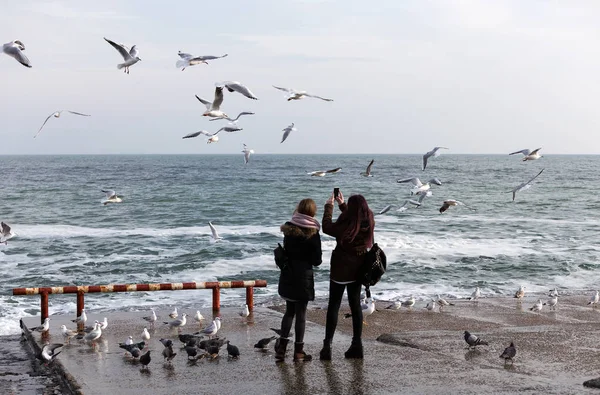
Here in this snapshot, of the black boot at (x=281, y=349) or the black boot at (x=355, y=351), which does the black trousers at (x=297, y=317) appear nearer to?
the black boot at (x=281, y=349)

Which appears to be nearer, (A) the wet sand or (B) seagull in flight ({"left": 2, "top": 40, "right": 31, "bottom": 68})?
(A) the wet sand

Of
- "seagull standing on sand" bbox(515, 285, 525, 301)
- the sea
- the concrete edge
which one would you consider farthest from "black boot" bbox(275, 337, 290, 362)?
"seagull standing on sand" bbox(515, 285, 525, 301)

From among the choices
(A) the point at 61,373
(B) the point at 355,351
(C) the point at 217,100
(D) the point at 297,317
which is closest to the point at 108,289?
(A) the point at 61,373

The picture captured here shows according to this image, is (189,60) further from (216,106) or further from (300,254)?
(300,254)

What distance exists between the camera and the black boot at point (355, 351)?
7430 millimetres

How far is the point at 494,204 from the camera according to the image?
1631 inches

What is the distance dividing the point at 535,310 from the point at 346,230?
6440 mm

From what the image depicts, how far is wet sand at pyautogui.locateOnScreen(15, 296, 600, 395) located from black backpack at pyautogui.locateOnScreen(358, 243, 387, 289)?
2.70 feet

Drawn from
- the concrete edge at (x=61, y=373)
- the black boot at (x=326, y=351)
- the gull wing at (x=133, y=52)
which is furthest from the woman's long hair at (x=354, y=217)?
the gull wing at (x=133, y=52)

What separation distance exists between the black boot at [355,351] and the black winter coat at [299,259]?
0.77 meters

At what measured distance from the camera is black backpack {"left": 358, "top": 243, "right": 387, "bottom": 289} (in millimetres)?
6770

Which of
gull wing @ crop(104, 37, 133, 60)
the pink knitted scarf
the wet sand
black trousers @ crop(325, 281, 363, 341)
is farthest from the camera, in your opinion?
gull wing @ crop(104, 37, 133, 60)

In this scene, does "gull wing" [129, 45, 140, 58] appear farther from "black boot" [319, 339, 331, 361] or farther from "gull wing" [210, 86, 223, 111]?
"black boot" [319, 339, 331, 361]

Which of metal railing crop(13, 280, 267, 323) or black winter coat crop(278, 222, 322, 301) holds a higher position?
black winter coat crop(278, 222, 322, 301)
